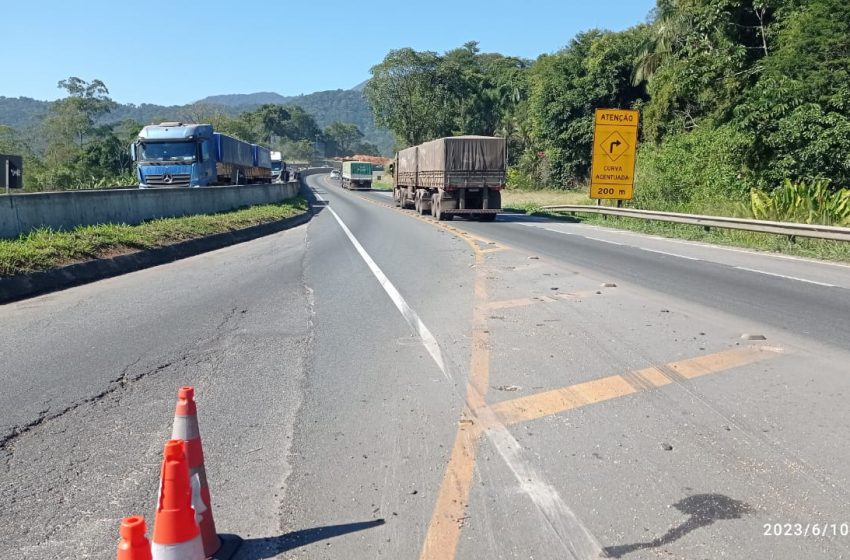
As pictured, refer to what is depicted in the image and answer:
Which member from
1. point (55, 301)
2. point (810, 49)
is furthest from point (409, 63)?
point (55, 301)

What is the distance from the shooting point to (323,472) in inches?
162

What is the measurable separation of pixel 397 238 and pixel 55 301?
1108 centimetres

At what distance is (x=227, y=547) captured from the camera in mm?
3275

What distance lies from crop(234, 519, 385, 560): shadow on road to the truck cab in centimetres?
2768

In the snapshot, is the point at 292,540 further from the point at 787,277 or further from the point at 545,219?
the point at 545,219

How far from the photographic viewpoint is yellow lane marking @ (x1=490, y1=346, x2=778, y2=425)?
16.6 feet

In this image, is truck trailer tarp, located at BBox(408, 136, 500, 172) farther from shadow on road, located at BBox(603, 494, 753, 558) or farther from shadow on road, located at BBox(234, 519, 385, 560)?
shadow on road, located at BBox(234, 519, 385, 560)

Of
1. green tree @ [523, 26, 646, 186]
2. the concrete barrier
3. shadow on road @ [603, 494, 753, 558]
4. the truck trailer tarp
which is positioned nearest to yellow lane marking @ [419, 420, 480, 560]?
shadow on road @ [603, 494, 753, 558]

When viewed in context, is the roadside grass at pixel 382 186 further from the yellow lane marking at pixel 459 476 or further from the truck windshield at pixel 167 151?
the yellow lane marking at pixel 459 476

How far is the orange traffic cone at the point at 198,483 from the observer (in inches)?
123

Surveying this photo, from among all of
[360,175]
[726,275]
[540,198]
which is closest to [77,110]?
[360,175]

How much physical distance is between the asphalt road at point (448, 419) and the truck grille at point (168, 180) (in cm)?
1976

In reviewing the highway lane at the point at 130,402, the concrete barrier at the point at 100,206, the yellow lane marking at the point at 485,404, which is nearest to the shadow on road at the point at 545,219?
the concrete barrier at the point at 100,206
